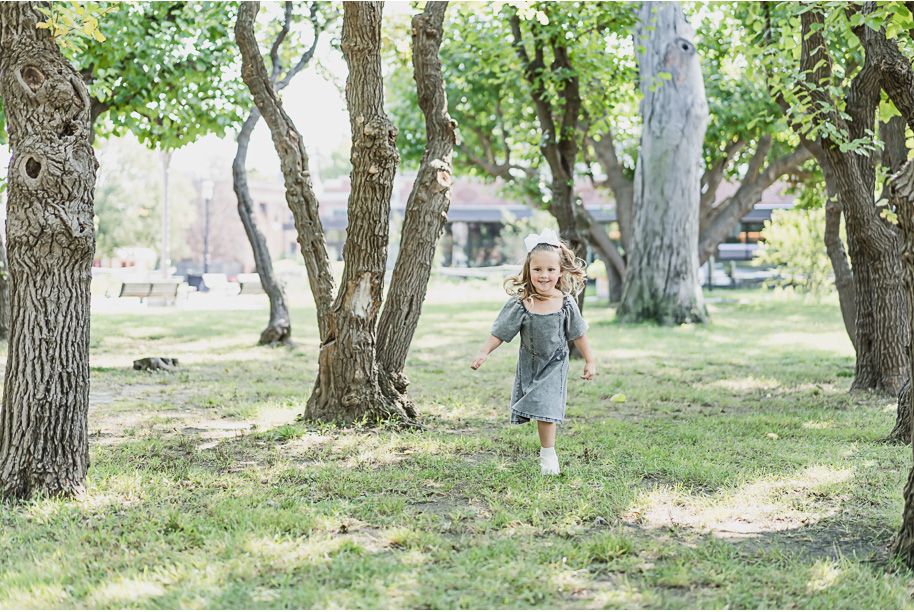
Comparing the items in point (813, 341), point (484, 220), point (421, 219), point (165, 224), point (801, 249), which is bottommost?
point (813, 341)

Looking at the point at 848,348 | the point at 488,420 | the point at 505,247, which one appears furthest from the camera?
the point at 505,247

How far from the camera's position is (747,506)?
4188mm

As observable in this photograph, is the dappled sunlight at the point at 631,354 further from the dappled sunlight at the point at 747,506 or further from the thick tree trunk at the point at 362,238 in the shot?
the dappled sunlight at the point at 747,506

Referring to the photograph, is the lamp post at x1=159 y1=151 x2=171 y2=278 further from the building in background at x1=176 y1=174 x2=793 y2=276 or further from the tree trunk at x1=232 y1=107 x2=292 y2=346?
the tree trunk at x1=232 y1=107 x2=292 y2=346

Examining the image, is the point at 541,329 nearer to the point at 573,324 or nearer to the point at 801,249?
the point at 573,324

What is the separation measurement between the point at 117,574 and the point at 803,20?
703 centimetres

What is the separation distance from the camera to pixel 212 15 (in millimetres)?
10664

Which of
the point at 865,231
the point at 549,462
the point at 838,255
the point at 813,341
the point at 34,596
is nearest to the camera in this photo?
the point at 34,596

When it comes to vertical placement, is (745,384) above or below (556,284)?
below

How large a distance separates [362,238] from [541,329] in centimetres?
162

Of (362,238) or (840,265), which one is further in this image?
(840,265)

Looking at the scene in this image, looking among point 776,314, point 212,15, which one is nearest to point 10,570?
point 212,15

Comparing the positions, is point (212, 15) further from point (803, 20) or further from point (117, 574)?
point (117, 574)

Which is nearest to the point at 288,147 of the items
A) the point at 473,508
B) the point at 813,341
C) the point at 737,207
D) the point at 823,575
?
the point at 473,508
